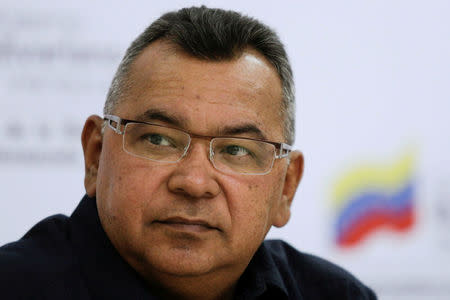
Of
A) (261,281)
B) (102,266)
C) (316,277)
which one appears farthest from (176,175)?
(316,277)

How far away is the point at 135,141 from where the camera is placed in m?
A: 1.29

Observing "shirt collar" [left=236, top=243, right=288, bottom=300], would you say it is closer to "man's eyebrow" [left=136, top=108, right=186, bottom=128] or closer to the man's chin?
the man's chin

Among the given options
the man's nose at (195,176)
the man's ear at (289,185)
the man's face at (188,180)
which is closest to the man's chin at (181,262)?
the man's face at (188,180)

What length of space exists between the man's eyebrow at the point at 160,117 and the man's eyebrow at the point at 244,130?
0.09m

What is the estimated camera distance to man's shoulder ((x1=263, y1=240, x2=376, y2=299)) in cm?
163

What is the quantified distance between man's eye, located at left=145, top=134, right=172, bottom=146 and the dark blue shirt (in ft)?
0.73

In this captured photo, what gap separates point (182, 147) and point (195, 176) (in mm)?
92

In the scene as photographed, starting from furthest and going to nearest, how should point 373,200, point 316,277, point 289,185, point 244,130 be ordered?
point 373,200 < point 316,277 < point 289,185 < point 244,130

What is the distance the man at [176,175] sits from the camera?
3.95ft

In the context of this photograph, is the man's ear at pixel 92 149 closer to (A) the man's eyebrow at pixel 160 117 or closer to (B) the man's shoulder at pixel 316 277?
(A) the man's eyebrow at pixel 160 117

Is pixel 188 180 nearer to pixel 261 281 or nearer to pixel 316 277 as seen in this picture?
pixel 261 281

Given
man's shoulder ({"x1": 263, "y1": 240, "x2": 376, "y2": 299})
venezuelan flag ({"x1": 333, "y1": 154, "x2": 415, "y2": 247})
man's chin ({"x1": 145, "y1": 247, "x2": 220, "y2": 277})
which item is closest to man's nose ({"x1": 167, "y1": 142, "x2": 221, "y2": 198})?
man's chin ({"x1": 145, "y1": 247, "x2": 220, "y2": 277})

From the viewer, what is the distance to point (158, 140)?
1269 mm

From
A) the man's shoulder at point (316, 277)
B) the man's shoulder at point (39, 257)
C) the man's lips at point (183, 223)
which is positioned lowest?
the man's shoulder at point (316, 277)
